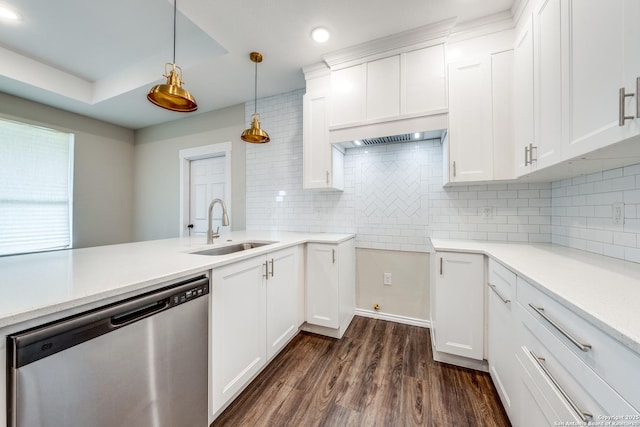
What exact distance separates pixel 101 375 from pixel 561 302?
5.30 feet

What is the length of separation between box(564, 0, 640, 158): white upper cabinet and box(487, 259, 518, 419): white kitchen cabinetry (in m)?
0.72

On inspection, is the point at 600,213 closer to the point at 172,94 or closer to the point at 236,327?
the point at 236,327

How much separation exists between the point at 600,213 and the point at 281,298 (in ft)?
7.30

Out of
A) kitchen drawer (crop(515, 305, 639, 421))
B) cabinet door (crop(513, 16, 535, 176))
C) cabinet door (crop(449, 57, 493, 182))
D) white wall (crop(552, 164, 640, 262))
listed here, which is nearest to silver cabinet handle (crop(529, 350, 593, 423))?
kitchen drawer (crop(515, 305, 639, 421))

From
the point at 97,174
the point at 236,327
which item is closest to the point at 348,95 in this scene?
the point at 236,327

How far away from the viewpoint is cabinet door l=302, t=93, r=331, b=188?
2.47 m

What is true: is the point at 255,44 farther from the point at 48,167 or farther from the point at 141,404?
the point at 48,167

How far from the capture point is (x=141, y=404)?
968mm

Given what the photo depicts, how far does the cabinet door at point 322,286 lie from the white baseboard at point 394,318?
0.62 meters

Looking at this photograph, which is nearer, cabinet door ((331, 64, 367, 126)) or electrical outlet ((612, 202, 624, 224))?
electrical outlet ((612, 202, 624, 224))

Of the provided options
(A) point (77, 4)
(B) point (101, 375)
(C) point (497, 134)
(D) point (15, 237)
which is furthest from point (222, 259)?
(D) point (15, 237)

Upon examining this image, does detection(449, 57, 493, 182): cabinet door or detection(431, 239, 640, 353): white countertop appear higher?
detection(449, 57, 493, 182): cabinet door

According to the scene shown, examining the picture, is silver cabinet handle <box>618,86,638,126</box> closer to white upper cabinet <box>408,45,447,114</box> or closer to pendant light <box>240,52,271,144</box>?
white upper cabinet <box>408,45,447,114</box>

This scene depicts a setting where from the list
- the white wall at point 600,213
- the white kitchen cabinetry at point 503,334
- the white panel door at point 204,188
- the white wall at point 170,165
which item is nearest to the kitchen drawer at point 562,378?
the white kitchen cabinetry at point 503,334
